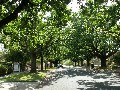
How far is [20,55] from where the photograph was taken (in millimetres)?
53812

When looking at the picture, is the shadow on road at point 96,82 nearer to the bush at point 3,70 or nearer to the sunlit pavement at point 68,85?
the sunlit pavement at point 68,85

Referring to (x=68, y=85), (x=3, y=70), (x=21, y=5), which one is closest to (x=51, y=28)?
(x=3, y=70)

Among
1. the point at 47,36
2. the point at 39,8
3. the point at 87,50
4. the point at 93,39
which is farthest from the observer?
the point at 87,50

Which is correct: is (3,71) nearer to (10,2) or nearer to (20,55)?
(20,55)

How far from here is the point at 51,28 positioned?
44.4 m

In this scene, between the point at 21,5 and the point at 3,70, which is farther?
the point at 3,70

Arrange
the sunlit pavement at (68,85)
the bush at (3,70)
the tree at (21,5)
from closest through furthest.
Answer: the tree at (21,5)
the sunlit pavement at (68,85)
the bush at (3,70)

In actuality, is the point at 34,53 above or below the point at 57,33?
below

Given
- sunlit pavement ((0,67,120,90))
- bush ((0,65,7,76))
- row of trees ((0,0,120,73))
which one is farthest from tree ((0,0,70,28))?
bush ((0,65,7,76))

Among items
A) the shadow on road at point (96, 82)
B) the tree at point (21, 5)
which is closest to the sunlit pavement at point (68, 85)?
the shadow on road at point (96, 82)

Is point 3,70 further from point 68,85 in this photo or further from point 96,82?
point 68,85

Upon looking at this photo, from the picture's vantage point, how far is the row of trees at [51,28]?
13.6 metres

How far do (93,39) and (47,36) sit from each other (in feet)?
78.7

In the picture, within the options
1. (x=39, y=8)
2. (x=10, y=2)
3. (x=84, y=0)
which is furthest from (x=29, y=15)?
(x=84, y=0)
